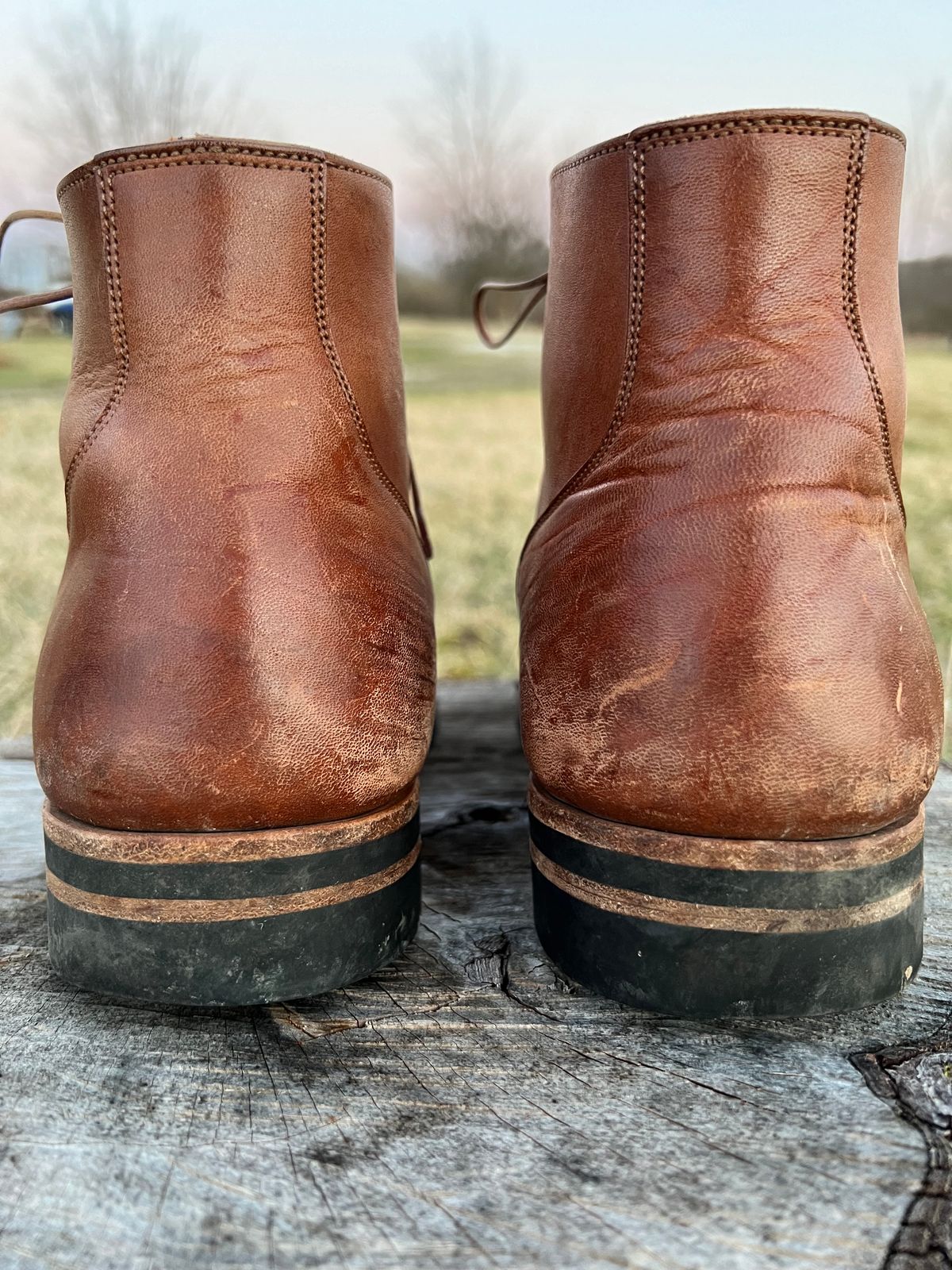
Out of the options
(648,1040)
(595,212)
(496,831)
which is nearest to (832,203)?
(595,212)

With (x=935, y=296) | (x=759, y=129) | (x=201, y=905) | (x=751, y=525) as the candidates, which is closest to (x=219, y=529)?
(x=201, y=905)

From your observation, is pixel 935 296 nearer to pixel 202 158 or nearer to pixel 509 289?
pixel 509 289

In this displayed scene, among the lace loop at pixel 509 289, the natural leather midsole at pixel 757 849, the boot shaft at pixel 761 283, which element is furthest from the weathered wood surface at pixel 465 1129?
the lace loop at pixel 509 289

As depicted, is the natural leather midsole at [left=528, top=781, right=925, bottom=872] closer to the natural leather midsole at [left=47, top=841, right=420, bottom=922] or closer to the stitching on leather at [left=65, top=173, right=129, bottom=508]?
the natural leather midsole at [left=47, top=841, right=420, bottom=922]

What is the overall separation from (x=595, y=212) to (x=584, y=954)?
626 mm

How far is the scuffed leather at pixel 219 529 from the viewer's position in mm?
801

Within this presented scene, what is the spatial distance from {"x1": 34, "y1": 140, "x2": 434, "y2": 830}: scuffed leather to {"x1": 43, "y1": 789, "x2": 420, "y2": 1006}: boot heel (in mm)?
20

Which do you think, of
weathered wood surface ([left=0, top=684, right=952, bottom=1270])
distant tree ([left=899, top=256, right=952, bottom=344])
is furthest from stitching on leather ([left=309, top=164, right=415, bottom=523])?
distant tree ([left=899, top=256, right=952, bottom=344])

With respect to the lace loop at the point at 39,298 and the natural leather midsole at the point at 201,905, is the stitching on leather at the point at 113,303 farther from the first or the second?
the natural leather midsole at the point at 201,905

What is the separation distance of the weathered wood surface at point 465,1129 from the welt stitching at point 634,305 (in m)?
0.47

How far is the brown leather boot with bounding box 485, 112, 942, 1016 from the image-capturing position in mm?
773

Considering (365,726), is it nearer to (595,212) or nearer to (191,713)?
(191,713)

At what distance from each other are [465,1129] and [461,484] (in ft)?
12.9

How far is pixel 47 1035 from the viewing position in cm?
81
